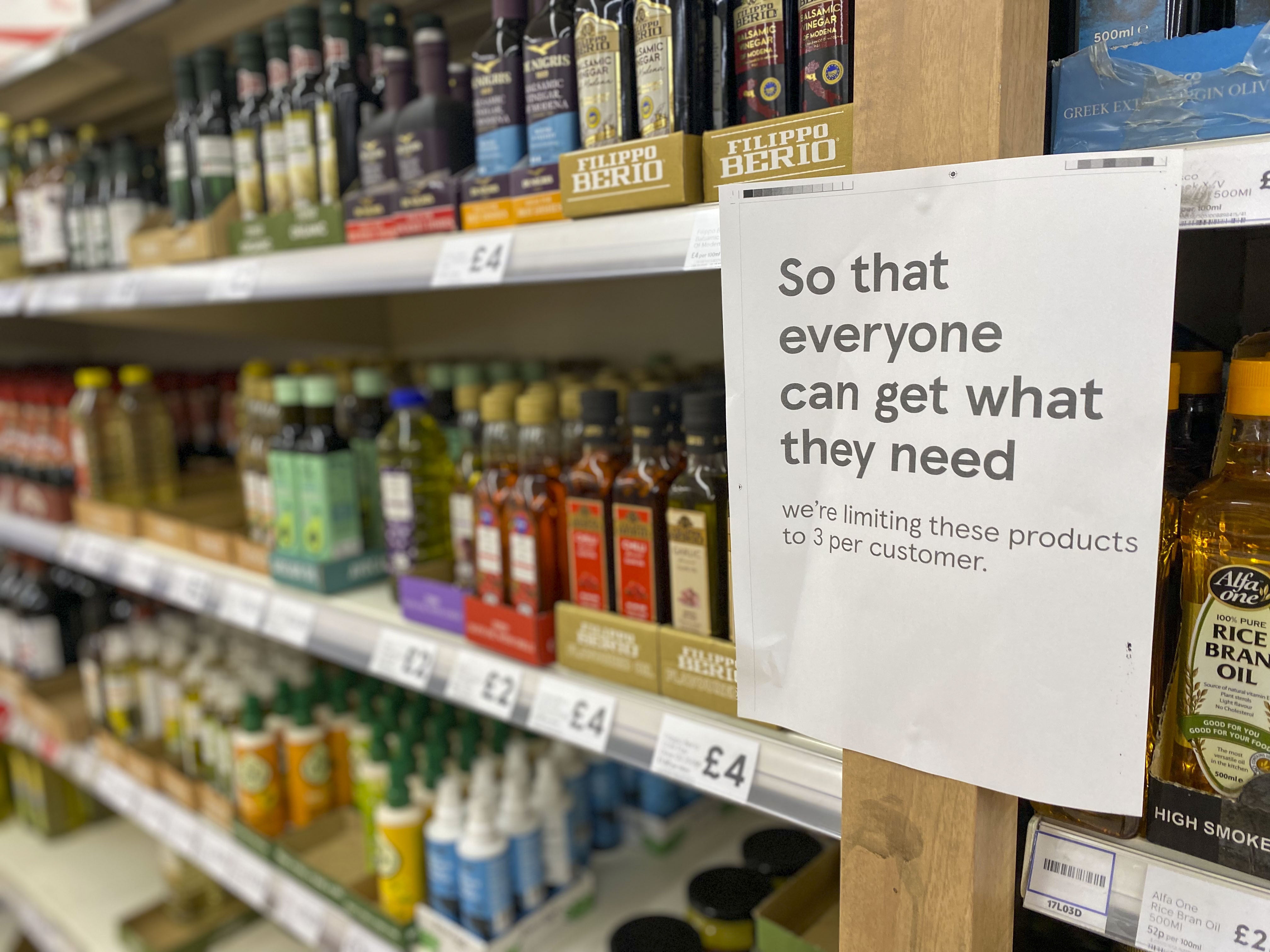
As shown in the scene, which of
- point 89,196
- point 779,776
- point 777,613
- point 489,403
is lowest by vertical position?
point 779,776

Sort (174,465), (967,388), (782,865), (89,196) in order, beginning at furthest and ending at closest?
(174,465) < (89,196) < (782,865) < (967,388)

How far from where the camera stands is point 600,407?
1010mm

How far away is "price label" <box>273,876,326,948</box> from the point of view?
1383 mm

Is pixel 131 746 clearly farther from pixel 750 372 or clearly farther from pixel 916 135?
pixel 916 135

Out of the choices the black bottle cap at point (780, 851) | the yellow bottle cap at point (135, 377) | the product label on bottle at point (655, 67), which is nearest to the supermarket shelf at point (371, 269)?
the product label on bottle at point (655, 67)

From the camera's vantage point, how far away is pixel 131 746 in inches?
73.7

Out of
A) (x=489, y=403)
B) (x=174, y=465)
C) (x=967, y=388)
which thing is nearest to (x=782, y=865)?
(x=489, y=403)

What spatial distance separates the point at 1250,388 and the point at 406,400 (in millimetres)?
1089

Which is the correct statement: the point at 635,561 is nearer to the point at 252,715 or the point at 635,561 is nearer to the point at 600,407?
the point at 600,407

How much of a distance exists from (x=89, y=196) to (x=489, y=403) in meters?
1.30

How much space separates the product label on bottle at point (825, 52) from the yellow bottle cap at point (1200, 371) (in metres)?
0.37

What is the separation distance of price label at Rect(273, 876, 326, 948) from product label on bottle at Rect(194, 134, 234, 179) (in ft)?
4.12

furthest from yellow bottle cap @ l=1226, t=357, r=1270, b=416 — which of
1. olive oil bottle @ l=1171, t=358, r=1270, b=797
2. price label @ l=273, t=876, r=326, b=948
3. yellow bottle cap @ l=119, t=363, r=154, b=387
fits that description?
yellow bottle cap @ l=119, t=363, r=154, b=387

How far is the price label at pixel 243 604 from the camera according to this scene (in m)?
1.40
